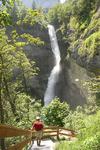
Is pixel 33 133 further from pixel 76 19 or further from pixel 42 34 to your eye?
pixel 42 34

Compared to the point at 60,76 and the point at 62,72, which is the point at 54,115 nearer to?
the point at 62,72

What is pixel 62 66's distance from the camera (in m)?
54.5

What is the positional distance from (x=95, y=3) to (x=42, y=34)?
19413mm

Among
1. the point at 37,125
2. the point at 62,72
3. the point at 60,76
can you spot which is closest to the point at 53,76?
the point at 60,76

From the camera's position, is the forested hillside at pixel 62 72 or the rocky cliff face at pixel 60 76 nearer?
the forested hillside at pixel 62 72

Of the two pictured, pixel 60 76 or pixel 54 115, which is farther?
pixel 60 76

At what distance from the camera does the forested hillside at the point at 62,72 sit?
1689 cm

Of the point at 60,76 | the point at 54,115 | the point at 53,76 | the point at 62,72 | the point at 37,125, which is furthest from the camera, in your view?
the point at 53,76

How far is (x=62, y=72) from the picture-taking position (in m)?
53.9

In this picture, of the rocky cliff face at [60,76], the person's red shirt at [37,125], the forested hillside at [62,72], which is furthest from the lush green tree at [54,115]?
the rocky cliff face at [60,76]

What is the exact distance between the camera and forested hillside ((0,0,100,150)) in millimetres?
16888

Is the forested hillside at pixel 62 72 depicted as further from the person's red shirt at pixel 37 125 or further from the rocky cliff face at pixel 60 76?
the person's red shirt at pixel 37 125

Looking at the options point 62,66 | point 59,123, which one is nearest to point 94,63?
point 59,123

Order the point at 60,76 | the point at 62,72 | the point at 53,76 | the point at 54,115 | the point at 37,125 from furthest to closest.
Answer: the point at 53,76, the point at 60,76, the point at 62,72, the point at 54,115, the point at 37,125
